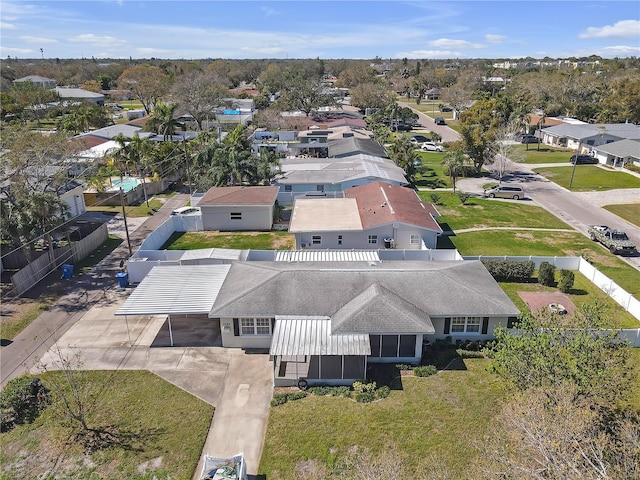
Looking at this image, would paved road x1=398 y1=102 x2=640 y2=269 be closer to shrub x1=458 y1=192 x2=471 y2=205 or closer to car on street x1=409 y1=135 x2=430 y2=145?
shrub x1=458 y1=192 x2=471 y2=205

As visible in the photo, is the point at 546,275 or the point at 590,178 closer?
the point at 546,275

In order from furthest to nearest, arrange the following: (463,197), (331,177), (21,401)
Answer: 1. (331,177)
2. (463,197)
3. (21,401)

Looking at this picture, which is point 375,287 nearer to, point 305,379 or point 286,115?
point 305,379

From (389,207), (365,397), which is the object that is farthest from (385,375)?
(389,207)

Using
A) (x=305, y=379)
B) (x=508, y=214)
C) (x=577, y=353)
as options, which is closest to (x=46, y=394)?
(x=305, y=379)

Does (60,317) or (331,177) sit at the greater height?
(331,177)

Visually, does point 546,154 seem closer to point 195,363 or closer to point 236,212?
point 236,212

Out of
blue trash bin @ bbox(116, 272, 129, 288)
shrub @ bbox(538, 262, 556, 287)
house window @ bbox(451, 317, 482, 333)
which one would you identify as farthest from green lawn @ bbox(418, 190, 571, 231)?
blue trash bin @ bbox(116, 272, 129, 288)
